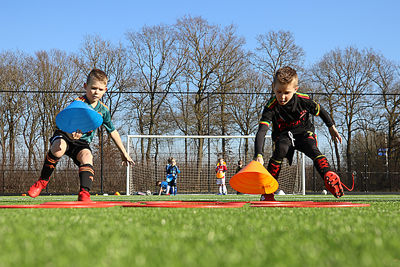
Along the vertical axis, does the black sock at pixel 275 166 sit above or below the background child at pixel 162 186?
above

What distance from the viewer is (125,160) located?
18.5ft

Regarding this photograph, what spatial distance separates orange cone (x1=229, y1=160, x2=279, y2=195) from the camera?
4.06 meters

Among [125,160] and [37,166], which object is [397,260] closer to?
[125,160]

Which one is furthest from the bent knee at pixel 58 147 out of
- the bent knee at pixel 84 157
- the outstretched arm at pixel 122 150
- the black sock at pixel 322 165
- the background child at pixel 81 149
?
the black sock at pixel 322 165

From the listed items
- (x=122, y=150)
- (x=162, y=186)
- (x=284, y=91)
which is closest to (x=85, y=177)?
(x=122, y=150)

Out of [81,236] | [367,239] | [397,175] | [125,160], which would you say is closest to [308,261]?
[367,239]

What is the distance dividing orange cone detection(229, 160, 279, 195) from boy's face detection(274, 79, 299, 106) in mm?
1073

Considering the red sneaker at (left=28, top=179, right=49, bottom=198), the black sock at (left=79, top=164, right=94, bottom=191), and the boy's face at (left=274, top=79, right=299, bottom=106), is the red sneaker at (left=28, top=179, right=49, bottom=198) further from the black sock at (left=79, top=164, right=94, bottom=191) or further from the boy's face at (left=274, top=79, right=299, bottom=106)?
Result: the boy's face at (left=274, top=79, right=299, bottom=106)

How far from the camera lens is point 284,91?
5059mm

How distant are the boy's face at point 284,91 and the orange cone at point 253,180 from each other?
107cm

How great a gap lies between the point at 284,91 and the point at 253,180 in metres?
1.23

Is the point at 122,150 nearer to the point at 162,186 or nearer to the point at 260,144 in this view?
the point at 260,144

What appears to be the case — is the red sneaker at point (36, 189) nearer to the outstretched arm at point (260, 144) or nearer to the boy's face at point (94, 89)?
the boy's face at point (94, 89)

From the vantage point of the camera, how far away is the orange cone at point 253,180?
4.06m
